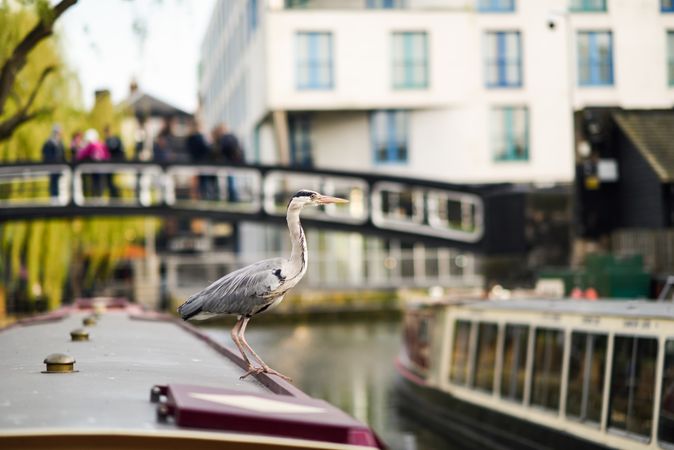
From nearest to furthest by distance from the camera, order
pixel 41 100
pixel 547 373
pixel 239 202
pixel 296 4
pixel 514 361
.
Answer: pixel 547 373, pixel 514 361, pixel 41 100, pixel 239 202, pixel 296 4

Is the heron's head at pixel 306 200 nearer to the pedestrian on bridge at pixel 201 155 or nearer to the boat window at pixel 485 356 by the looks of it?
the boat window at pixel 485 356

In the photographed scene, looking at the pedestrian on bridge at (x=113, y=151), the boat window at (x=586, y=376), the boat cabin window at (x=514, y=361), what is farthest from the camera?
the pedestrian on bridge at (x=113, y=151)

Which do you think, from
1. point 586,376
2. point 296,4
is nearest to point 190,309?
point 586,376

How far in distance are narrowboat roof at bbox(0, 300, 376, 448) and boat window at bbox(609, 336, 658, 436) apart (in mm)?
4574

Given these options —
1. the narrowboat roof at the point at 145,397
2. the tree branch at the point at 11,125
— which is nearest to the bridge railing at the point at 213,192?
the tree branch at the point at 11,125

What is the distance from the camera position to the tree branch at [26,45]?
11.0 meters

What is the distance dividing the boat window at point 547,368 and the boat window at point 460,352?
2.91m

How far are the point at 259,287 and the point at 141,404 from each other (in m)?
1.31

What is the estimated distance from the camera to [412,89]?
3872cm

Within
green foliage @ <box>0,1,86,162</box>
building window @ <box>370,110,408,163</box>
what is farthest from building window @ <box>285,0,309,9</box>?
green foliage @ <box>0,1,86,162</box>

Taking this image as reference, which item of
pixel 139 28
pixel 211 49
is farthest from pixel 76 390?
pixel 211 49

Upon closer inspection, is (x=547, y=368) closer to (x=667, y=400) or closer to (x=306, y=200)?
(x=667, y=400)

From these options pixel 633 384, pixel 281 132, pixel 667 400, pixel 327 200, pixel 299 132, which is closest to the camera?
pixel 327 200

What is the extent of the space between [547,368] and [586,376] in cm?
139
